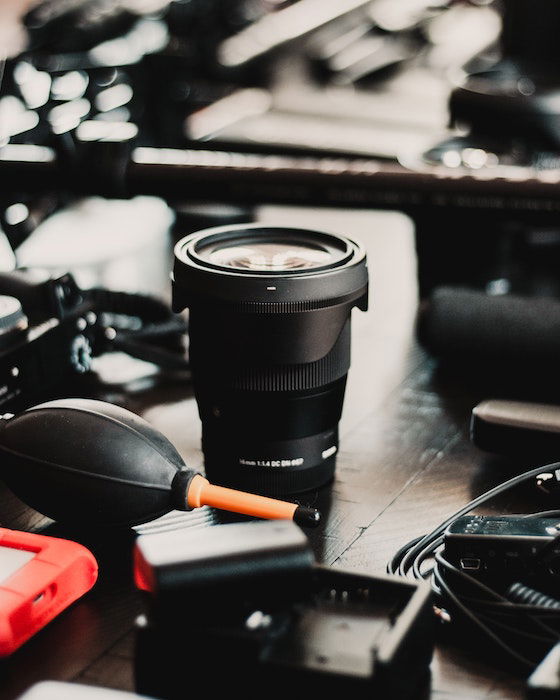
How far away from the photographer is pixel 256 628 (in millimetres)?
460

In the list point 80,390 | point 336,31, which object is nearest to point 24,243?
point 80,390

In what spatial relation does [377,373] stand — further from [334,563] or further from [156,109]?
[156,109]

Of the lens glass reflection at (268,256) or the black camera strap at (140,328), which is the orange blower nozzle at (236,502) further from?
the black camera strap at (140,328)

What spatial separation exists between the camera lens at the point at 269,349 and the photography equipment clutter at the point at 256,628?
6.9 inches

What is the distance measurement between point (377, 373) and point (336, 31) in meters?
1.91

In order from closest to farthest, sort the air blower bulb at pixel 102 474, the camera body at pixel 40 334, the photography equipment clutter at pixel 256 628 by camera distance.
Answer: the photography equipment clutter at pixel 256 628
the air blower bulb at pixel 102 474
the camera body at pixel 40 334

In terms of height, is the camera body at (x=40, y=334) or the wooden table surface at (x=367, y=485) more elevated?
the camera body at (x=40, y=334)

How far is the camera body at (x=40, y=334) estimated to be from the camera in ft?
2.59

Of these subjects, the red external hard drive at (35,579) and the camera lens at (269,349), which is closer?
the red external hard drive at (35,579)

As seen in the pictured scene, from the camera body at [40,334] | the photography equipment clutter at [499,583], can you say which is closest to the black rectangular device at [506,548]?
the photography equipment clutter at [499,583]

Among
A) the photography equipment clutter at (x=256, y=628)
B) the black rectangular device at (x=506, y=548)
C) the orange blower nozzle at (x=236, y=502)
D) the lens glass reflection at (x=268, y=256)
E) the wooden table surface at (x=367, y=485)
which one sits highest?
the lens glass reflection at (x=268, y=256)

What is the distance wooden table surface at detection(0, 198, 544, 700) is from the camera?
0.52 metres

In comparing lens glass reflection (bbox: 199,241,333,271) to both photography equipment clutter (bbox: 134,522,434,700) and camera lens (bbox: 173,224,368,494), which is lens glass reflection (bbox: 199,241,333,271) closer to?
camera lens (bbox: 173,224,368,494)

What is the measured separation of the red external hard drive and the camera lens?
0.14 m
